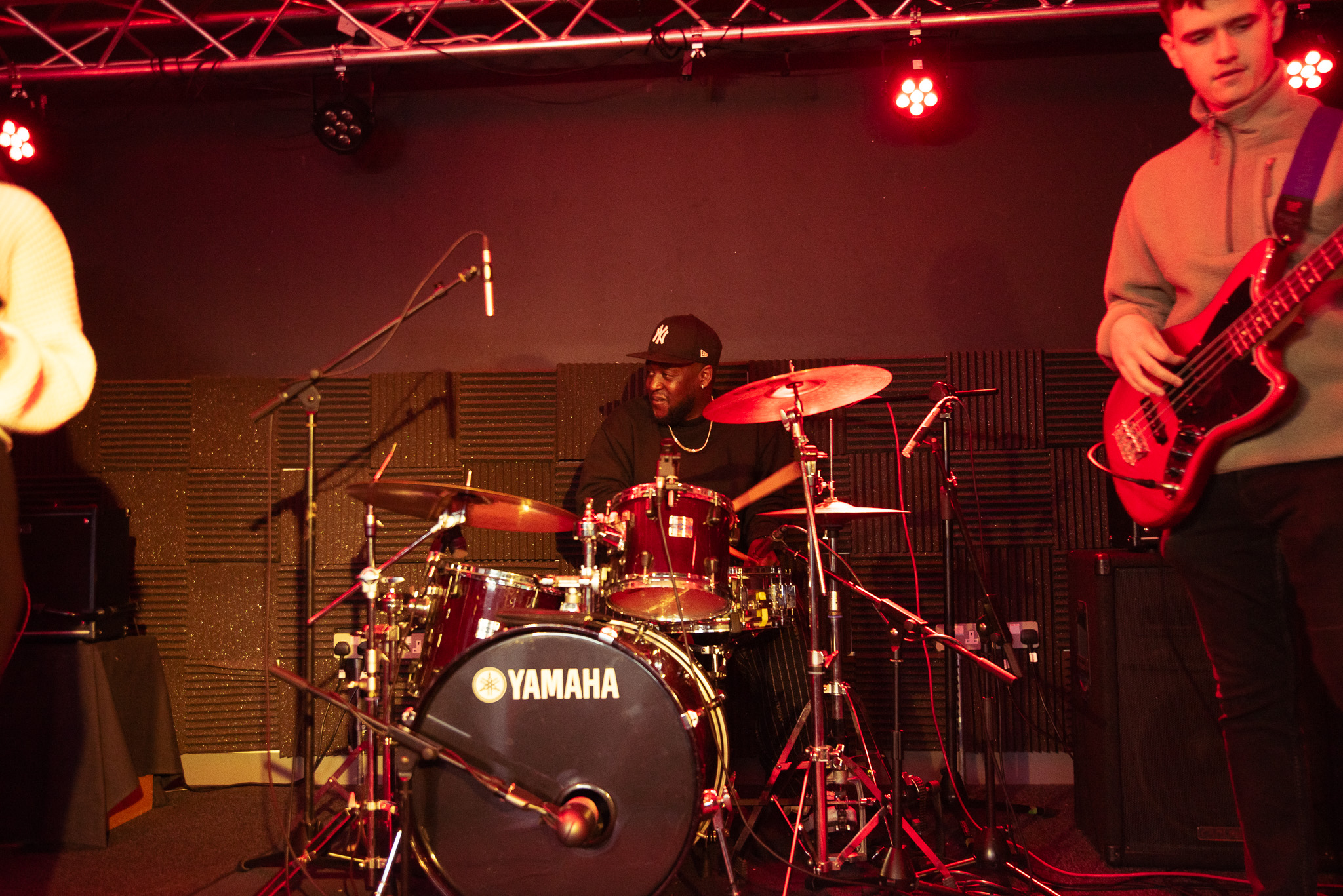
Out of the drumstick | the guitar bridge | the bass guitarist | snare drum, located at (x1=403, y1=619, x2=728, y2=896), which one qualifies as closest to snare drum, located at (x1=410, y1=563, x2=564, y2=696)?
snare drum, located at (x1=403, y1=619, x2=728, y2=896)

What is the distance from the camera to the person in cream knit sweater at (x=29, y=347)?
165 centimetres

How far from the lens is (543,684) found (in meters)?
2.90

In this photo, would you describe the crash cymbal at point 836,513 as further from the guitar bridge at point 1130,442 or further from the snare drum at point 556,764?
the guitar bridge at point 1130,442

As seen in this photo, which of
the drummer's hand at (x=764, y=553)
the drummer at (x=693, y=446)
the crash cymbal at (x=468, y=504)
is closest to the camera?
the crash cymbal at (x=468, y=504)

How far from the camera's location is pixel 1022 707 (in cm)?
467

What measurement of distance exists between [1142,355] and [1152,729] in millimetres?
1779

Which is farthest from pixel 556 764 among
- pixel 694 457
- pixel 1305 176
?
pixel 1305 176

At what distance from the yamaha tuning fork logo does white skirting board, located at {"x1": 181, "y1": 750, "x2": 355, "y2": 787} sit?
238 centimetres

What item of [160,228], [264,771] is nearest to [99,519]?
[264,771]

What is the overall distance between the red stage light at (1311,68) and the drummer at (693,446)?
285 cm

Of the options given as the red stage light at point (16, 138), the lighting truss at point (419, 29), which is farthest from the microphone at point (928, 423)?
the red stage light at point (16, 138)

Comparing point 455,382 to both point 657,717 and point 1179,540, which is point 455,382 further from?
point 1179,540

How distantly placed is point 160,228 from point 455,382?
188 centimetres

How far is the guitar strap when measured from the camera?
196cm
